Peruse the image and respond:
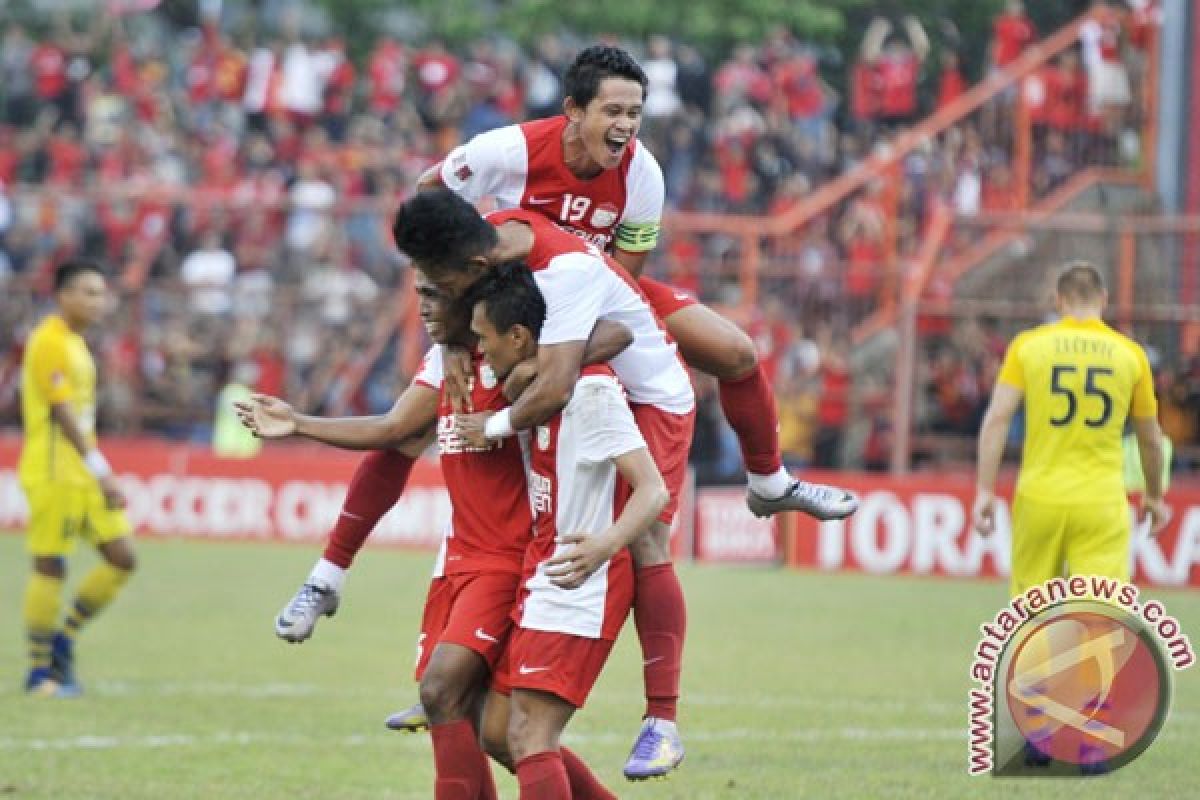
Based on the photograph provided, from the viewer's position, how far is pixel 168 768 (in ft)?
33.5

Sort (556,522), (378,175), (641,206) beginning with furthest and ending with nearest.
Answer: (378,175) < (641,206) < (556,522)

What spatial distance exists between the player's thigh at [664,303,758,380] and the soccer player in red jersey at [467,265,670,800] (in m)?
1.23

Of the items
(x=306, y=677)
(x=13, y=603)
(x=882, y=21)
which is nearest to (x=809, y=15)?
(x=882, y=21)

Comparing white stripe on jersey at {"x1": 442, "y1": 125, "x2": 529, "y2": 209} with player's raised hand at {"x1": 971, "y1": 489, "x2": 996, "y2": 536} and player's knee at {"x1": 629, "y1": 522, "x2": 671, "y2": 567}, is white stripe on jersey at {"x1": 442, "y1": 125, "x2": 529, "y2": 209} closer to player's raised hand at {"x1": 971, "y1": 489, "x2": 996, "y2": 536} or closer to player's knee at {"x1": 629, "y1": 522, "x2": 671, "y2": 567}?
player's knee at {"x1": 629, "y1": 522, "x2": 671, "y2": 567}

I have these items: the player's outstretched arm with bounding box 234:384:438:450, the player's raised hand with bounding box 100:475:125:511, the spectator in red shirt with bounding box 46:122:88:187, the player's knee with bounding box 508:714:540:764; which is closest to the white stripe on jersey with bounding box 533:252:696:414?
the player's outstretched arm with bounding box 234:384:438:450

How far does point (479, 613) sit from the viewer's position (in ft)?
24.7

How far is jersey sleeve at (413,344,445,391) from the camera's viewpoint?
817cm

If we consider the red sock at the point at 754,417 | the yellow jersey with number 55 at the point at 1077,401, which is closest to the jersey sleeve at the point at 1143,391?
the yellow jersey with number 55 at the point at 1077,401

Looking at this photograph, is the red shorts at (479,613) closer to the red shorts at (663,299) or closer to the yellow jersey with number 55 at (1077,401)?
the red shorts at (663,299)

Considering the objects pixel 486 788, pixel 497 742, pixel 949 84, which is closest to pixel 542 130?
pixel 497 742

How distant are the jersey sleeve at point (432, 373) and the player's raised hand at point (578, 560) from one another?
1298mm

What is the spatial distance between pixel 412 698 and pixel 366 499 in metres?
4.35
